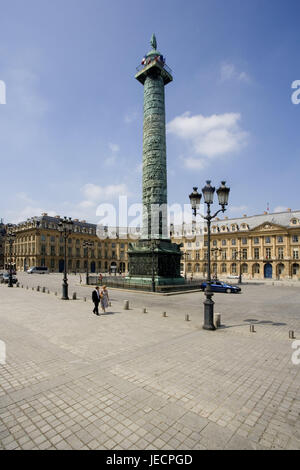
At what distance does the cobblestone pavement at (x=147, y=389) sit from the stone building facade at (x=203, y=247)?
41.3 m

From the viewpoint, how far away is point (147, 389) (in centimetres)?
539

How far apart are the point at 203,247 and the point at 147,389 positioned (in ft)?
215

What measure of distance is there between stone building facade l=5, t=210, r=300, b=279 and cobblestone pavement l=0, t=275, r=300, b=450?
4130 cm

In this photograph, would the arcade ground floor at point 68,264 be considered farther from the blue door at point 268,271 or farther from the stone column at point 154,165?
the stone column at point 154,165

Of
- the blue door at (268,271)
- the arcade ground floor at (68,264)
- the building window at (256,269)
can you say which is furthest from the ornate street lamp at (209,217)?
the building window at (256,269)

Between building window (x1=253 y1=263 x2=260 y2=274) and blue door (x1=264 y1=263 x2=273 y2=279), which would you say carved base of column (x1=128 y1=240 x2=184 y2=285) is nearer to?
blue door (x1=264 y1=263 x2=273 y2=279)

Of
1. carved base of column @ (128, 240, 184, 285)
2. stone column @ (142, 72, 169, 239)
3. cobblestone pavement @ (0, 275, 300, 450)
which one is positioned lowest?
cobblestone pavement @ (0, 275, 300, 450)

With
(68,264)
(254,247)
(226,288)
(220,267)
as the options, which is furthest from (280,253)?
(68,264)

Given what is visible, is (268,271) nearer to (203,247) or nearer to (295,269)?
(295,269)

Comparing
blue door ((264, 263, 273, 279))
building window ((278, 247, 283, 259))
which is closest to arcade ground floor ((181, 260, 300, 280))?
blue door ((264, 263, 273, 279))

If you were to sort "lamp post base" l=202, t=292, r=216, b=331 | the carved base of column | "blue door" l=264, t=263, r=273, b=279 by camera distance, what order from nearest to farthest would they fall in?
"lamp post base" l=202, t=292, r=216, b=331, the carved base of column, "blue door" l=264, t=263, r=273, b=279

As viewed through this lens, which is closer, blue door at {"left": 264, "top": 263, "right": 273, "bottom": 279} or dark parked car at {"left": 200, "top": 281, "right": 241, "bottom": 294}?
dark parked car at {"left": 200, "top": 281, "right": 241, "bottom": 294}

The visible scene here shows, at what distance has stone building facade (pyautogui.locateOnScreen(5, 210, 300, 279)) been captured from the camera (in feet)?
182

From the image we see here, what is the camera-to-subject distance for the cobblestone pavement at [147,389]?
156 inches
